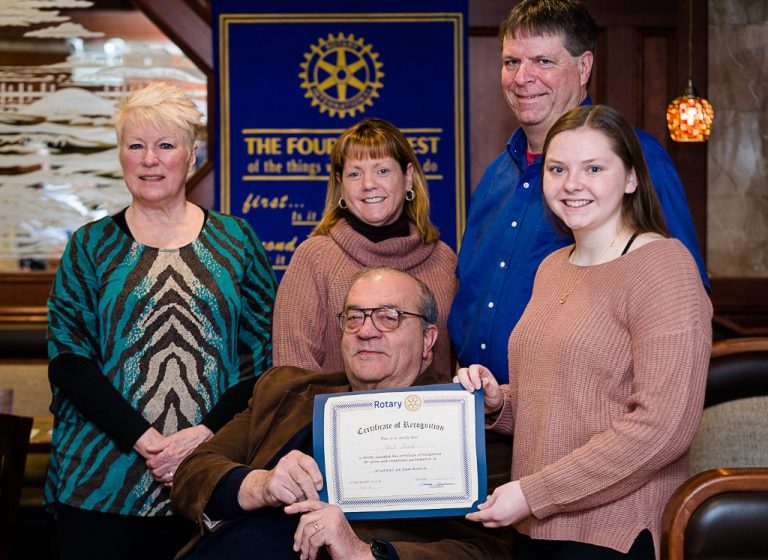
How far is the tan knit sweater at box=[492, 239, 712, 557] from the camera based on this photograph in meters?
1.83

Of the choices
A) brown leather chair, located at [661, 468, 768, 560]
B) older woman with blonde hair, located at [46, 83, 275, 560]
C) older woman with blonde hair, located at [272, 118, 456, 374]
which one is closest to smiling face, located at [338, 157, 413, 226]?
older woman with blonde hair, located at [272, 118, 456, 374]

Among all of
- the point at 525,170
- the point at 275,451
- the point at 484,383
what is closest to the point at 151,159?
the point at 275,451

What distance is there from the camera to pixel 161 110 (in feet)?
8.76

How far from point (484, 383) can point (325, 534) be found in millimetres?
446

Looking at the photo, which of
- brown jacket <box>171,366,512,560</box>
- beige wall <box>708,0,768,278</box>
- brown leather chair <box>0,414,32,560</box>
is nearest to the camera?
brown jacket <box>171,366,512,560</box>

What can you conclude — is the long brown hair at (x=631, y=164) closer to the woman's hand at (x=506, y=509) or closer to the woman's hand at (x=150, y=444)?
the woman's hand at (x=506, y=509)

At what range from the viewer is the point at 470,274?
105 inches

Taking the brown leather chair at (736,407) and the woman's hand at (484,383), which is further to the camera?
the brown leather chair at (736,407)

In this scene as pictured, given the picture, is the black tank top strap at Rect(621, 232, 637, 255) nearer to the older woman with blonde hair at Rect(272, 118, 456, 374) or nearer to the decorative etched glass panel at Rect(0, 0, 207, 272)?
the older woman with blonde hair at Rect(272, 118, 456, 374)

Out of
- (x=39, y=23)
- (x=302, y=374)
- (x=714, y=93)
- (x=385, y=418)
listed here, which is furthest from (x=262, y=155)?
(x=385, y=418)

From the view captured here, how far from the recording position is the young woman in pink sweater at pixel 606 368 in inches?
72.1

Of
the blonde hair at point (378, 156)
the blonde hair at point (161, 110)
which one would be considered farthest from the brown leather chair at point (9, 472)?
the blonde hair at point (378, 156)

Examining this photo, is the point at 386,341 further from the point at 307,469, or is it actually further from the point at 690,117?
the point at 690,117

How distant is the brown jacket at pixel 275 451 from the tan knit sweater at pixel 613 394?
204 mm
